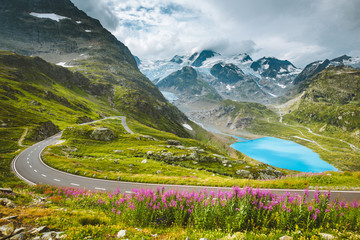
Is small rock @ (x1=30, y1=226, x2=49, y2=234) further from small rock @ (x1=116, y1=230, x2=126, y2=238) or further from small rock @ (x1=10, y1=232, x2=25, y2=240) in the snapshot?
small rock @ (x1=116, y1=230, x2=126, y2=238)

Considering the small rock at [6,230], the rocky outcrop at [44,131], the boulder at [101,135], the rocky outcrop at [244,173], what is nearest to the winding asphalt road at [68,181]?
the small rock at [6,230]

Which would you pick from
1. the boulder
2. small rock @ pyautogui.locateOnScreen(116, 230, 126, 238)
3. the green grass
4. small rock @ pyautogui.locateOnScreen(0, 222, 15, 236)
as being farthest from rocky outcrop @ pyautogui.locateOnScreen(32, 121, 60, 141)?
small rock @ pyautogui.locateOnScreen(116, 230, 126, 238)

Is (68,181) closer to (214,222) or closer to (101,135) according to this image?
(214,222)

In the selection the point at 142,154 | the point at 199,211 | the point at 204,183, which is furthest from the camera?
the point at 142,154

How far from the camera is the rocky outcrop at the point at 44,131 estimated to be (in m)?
74.0

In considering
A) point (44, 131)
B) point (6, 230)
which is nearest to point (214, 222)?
point (6, 230)

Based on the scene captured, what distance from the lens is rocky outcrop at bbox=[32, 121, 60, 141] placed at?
74000 mm

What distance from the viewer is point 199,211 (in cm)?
984

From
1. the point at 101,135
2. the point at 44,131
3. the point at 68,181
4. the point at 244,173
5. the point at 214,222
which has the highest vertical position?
the point at 101,135

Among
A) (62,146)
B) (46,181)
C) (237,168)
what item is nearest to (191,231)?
(46,181)

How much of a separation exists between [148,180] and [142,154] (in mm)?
29705

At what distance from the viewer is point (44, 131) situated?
266 feet

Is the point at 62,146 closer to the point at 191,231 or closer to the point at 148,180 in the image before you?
the point at 148,180

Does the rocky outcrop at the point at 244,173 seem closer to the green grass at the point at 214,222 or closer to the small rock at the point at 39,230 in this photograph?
the green grass at the point at 214,222
